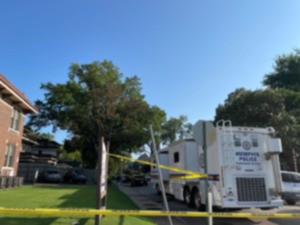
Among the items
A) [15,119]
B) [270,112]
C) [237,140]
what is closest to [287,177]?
[237,140]

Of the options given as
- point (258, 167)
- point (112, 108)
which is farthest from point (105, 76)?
point (258, 167)

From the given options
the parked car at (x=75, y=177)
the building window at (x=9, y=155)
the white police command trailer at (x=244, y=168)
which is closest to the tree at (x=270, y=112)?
the parked car at (x=75, y=177)

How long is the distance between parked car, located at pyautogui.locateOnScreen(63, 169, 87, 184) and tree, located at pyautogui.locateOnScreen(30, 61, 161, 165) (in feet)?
16.1

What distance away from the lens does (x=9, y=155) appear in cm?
2261

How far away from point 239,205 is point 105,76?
1238 inches

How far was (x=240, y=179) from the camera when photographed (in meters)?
10.7

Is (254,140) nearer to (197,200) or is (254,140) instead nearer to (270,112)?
(197,200)

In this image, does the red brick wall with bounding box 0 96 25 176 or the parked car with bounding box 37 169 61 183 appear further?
the parked car with bounding box 37 169 61 183

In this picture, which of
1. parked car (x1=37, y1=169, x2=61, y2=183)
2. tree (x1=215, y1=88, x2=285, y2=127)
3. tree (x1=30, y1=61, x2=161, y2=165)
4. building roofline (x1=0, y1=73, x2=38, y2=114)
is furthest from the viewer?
tree (x1=30, y1=61, x2=161, y2=165)

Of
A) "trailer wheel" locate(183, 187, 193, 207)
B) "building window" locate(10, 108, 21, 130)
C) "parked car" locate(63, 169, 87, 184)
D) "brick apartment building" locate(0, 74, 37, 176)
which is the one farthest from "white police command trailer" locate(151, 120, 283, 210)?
"parked car" locate(63, 169, 87, 184)

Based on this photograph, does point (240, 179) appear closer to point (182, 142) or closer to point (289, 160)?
point (182, 142)

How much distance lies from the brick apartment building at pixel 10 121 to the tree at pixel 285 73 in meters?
37.8

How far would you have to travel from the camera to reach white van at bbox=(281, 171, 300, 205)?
15.7 meters

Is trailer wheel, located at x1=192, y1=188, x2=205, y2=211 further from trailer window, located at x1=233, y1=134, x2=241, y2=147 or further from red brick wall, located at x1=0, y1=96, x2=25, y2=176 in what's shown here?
red brick wall, located at x1=0, y1=96, x2=25, y2=176
